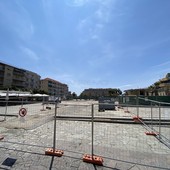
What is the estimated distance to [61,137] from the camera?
6195 mm

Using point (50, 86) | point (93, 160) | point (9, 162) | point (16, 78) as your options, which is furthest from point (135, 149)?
point (50, 86)

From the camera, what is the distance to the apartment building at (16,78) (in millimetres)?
58188

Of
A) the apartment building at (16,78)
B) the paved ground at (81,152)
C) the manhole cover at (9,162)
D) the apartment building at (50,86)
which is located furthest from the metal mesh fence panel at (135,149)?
the apartment building at (50,86)

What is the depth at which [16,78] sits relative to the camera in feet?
218

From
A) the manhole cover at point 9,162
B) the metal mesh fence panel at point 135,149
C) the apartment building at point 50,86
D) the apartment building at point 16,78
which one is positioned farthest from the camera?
the apartment building at point 50,86

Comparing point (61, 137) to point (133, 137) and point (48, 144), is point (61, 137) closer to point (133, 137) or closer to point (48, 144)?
point (48, 144)

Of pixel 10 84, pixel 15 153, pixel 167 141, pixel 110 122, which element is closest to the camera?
pixel 15 153

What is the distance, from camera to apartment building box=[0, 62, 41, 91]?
191 feet

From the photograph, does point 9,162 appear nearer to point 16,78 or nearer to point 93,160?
point 93,160

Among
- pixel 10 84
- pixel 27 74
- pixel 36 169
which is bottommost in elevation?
pixel 36 169

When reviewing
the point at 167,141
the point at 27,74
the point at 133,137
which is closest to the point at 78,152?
the point at 133,137

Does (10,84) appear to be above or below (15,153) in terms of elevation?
above

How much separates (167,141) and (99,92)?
387ft

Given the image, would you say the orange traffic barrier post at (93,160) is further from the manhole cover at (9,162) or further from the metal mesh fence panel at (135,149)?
Result: the manhole cover at (9,162)
